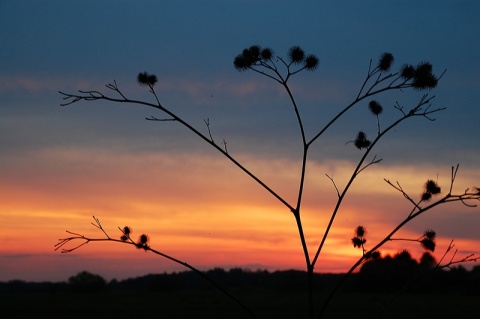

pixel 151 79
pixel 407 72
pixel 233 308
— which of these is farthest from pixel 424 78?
pixel 233 308

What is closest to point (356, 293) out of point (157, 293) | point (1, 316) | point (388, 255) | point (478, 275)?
point (478, 275)

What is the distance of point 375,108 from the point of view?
743 centimetres

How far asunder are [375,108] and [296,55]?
107 cm

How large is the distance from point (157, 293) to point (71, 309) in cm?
2062

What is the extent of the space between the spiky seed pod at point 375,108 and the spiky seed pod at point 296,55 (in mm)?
982

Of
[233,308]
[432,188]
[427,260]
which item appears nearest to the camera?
[432,188]

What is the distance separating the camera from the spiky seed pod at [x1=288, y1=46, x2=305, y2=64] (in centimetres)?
699

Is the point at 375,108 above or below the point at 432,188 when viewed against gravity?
above

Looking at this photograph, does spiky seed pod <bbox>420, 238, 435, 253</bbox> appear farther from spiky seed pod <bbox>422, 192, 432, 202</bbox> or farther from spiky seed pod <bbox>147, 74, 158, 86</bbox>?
spiky seed pod <bbox>147, 74, 158, 86</bbox>

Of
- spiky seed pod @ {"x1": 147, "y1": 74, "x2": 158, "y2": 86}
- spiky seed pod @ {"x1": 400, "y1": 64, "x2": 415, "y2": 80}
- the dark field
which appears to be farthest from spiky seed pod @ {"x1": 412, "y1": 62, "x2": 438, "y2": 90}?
the dark field

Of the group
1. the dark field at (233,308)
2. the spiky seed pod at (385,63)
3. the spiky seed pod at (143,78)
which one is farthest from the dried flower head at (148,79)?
the dark field at (233,308)

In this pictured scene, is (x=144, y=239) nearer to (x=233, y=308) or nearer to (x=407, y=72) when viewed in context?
(x=407, y=72)

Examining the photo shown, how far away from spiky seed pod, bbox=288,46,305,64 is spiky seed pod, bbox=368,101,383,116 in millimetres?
982

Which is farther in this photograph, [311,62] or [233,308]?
[233,308]
